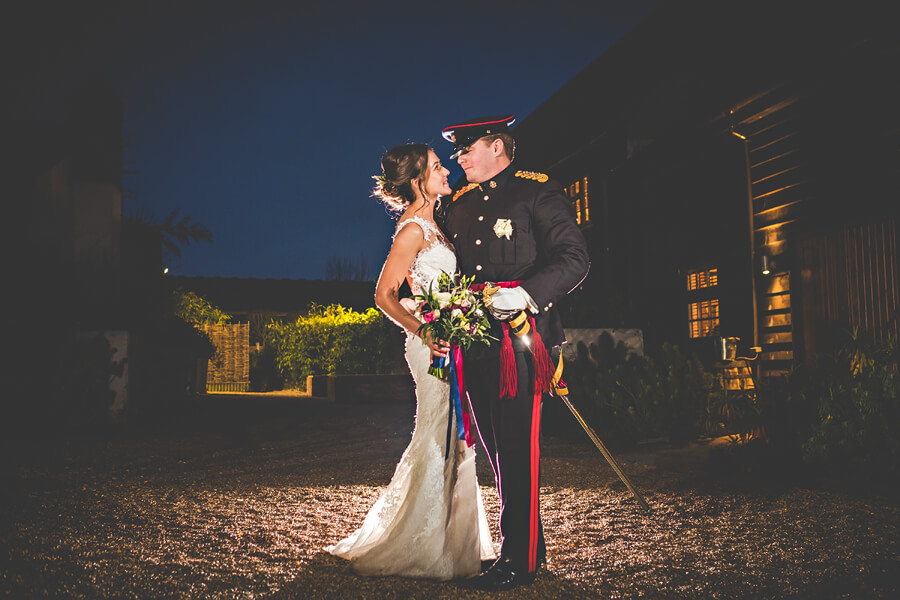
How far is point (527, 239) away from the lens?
3029 mm

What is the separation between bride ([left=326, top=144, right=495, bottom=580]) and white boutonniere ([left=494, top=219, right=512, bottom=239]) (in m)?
0.31

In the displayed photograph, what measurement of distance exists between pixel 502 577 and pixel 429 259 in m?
1.38

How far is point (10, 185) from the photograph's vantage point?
14.2 metres

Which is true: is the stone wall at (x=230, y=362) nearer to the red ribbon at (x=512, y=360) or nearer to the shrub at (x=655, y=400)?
the shrub at (x=655, y=400)

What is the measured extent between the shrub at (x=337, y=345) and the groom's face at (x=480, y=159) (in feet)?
43.1

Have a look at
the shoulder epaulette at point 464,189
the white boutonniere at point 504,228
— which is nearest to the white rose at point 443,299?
the white boutonniere at point 504,228

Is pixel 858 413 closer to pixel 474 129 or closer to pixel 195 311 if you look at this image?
pixel 474 129

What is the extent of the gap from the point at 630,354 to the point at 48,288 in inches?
355

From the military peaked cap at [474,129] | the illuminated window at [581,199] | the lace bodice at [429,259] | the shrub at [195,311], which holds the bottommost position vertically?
the lace bodice at [429,259]

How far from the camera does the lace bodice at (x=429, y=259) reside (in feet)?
10.5

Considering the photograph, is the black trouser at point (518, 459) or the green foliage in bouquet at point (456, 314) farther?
the black trouser at point (518, 459)

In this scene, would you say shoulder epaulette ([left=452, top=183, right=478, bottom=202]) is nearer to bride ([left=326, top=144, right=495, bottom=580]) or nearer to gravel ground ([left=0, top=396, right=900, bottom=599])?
bride ([left=326, top=144, right=495, bottom=580])

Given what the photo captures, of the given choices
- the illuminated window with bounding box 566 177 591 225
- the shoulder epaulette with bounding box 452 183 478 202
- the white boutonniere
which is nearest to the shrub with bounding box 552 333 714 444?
the shoulder epaulette with bounding box 452 183 478 202

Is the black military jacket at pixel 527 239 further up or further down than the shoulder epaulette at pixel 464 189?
further down
